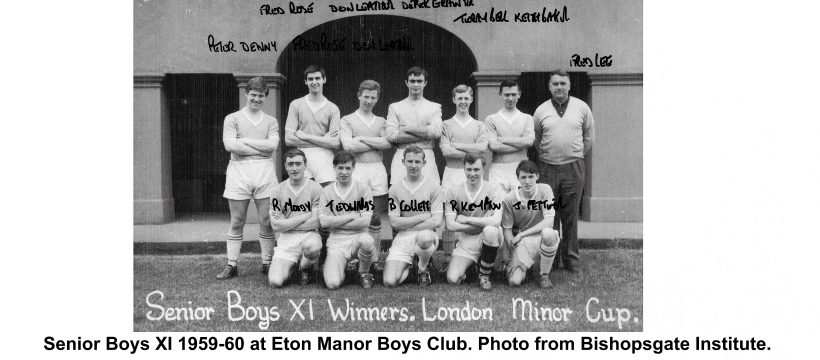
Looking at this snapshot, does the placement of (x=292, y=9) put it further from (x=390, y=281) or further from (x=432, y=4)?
(x=390, y=281)

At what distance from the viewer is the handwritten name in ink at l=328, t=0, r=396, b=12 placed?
6.45m

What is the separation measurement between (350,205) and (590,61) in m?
2.63

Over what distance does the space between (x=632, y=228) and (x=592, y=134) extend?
1021 mm

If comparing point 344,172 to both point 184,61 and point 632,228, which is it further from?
point 632,228

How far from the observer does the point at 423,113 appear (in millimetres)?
6266

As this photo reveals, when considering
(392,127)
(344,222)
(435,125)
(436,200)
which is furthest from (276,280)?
(435,125)

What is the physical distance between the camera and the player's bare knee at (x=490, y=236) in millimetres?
5961

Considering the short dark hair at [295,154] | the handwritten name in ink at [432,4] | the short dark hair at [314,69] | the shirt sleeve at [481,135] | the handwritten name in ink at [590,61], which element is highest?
the handwritten name in ink at [432,4]

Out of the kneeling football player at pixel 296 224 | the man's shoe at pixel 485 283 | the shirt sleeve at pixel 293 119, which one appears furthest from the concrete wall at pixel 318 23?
the man's shoe at pixel 485 283

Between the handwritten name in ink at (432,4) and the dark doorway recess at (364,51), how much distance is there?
0.23 m

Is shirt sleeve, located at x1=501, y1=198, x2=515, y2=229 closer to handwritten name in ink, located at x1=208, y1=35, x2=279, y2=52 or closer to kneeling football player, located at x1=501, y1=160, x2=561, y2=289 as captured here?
kneeling football player, located at x1=501, y1=160, x2=561, y2=289

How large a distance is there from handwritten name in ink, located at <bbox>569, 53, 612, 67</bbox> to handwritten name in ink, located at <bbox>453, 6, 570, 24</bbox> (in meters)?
0.40

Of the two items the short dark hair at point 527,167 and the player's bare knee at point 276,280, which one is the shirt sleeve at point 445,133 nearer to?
the short dark hair at point 527,167

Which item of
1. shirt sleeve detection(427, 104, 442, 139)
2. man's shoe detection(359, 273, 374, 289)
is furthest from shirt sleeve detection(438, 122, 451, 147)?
man's shoe detection(359, 273, 374, 289)
